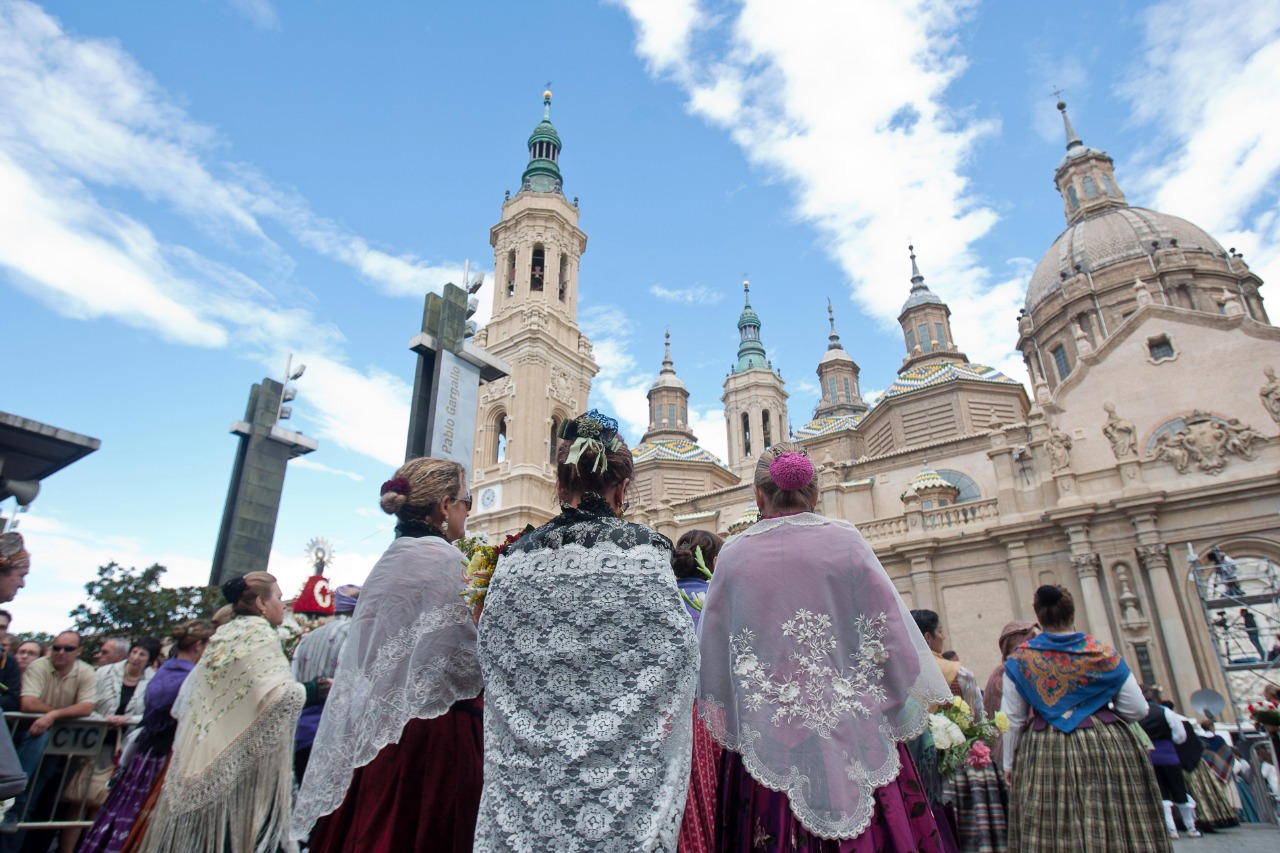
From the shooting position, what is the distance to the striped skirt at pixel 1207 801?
7715 mm

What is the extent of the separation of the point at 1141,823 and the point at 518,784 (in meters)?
3.46

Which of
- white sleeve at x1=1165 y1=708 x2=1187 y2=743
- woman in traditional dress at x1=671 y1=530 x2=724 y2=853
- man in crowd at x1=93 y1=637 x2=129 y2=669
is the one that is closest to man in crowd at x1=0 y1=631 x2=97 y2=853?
man in crowd at x1=93 y1=637 x2=129 y2=669

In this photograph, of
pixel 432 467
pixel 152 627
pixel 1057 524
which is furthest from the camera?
pixel 152 627

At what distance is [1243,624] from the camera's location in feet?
50.9

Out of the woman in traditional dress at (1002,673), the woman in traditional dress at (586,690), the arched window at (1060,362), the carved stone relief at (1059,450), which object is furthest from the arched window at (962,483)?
the woman in traditional dress at (586,690)

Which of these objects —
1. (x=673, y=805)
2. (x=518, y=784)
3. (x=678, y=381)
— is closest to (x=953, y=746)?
(x=673, y=805)

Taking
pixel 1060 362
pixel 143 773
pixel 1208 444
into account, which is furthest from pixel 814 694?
pixel 1060 362

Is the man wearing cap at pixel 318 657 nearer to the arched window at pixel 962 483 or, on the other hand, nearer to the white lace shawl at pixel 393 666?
the white lace shawl at pixel 393 666

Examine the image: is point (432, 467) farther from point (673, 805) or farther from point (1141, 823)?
point (1141, 823)

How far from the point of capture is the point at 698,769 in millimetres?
3016

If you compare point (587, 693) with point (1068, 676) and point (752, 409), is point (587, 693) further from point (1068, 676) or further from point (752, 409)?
point (752, 409)

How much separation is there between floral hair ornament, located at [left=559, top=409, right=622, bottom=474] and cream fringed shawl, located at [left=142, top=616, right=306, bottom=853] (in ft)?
7.33

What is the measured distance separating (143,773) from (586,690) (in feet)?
12.0

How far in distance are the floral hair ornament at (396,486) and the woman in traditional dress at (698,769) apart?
133 cm
